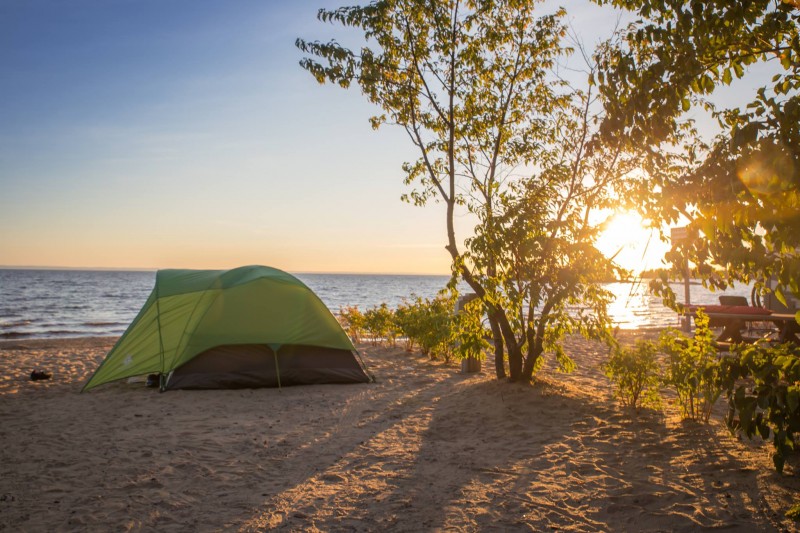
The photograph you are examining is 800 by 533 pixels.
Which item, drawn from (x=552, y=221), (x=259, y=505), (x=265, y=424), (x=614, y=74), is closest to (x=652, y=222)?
(x=614, y=74)

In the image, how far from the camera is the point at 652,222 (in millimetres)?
3406

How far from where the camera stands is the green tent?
32.2 feet

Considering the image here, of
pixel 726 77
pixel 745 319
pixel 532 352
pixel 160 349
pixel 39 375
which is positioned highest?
pixel 726 77

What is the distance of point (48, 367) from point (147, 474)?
816 cm

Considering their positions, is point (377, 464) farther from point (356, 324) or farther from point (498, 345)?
point (356, 324)

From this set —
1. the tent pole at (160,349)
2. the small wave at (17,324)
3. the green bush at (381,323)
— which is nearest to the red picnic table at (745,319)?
the green bush at (381,323)

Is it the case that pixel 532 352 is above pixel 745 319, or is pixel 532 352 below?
below

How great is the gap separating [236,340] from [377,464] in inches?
181

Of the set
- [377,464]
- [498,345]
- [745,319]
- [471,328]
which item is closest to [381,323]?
[498,345]

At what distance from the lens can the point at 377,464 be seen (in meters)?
6.14

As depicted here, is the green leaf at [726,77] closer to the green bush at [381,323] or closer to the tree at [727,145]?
the tree at [727,145]

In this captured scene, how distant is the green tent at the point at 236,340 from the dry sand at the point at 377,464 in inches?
20.9

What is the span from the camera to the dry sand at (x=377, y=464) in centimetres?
470

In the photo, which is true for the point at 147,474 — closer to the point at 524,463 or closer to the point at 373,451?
the point at 373,451
